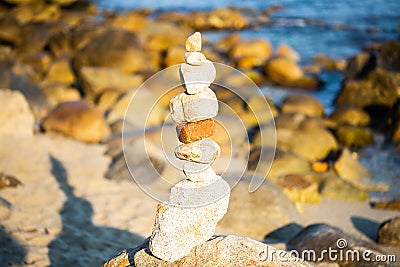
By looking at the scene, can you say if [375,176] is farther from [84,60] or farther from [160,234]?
[84,60]

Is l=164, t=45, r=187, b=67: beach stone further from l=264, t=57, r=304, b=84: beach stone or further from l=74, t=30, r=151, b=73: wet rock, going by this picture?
l=264, t=57, r=304, b=84: beach stone

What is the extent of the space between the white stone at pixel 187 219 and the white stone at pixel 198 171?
5 cm

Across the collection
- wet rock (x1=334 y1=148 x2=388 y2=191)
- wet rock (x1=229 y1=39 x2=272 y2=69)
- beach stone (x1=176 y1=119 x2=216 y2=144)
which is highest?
beach stone (x1=176 y1=119 x2=216 y2=144)

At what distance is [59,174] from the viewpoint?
866 centimetres

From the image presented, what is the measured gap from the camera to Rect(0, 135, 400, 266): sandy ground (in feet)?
19.5

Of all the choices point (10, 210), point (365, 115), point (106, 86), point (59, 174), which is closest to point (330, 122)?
point (365, 115)

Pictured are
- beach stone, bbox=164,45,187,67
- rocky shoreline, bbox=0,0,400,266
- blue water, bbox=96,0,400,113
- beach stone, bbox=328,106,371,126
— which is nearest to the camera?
rocky shoreline, bbox=0,0,400,266

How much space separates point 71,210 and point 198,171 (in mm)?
4170

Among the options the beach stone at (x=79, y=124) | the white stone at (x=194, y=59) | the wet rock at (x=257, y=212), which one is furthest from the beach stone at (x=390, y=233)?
the beach stone at (x=79, y=124)

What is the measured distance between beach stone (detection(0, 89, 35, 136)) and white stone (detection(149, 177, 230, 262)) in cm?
685

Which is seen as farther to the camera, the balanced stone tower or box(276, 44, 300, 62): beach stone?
box(276, 44, 300, 62): beach stone

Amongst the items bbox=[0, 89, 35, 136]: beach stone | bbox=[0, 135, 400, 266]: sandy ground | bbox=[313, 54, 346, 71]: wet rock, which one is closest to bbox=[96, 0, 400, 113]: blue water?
bbox=[313, 54, 346, 71]: wet rock

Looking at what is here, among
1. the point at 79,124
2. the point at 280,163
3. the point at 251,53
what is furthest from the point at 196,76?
the point at 251,53

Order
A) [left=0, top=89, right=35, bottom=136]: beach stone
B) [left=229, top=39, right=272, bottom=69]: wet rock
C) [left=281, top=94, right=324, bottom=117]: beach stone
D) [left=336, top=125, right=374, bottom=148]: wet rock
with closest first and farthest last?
[left=0, top=89, right=35, bottom=136]: beach stone
[left=336, top=125, right=374, bottom=148]: wet rock
[left=281, top=94, right=324, bottom=117]: beach stone
[left=229, top=39, right=272, bottom=69]: wet rock
